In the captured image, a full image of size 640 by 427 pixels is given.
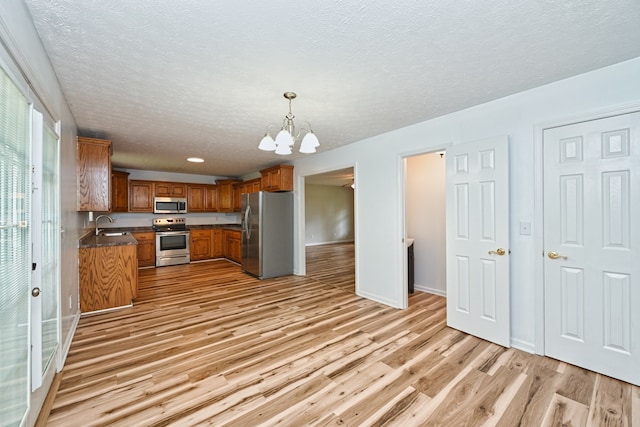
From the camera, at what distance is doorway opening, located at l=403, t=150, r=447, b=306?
4.15 m

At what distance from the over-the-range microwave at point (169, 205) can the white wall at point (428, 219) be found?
5794 millimetres

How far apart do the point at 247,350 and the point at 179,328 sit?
3.35 feet

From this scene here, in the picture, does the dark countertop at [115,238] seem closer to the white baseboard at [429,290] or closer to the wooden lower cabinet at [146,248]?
the wooden lower cabinet at [146,248]

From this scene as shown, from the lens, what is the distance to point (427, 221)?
436cm

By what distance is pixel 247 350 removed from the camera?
2.53 meters

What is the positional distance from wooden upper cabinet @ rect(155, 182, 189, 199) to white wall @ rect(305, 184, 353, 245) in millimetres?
4289

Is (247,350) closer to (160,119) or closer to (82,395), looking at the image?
(82,395)

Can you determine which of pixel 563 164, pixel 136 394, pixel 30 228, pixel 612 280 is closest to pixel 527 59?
pixel 563 164

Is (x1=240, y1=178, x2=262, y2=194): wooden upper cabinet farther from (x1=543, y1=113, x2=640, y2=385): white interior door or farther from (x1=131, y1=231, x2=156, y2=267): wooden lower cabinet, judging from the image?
(x1=543, y1=113, x2=640, y2=385): white interior door

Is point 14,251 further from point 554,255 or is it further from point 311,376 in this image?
point 554,255

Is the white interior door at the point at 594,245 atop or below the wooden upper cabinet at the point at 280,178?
below

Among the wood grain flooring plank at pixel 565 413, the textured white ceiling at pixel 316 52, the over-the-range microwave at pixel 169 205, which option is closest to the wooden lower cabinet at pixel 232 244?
the over-the-range microwave at pixel 169 205

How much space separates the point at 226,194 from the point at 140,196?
207 centimetres

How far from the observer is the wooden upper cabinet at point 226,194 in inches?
298
